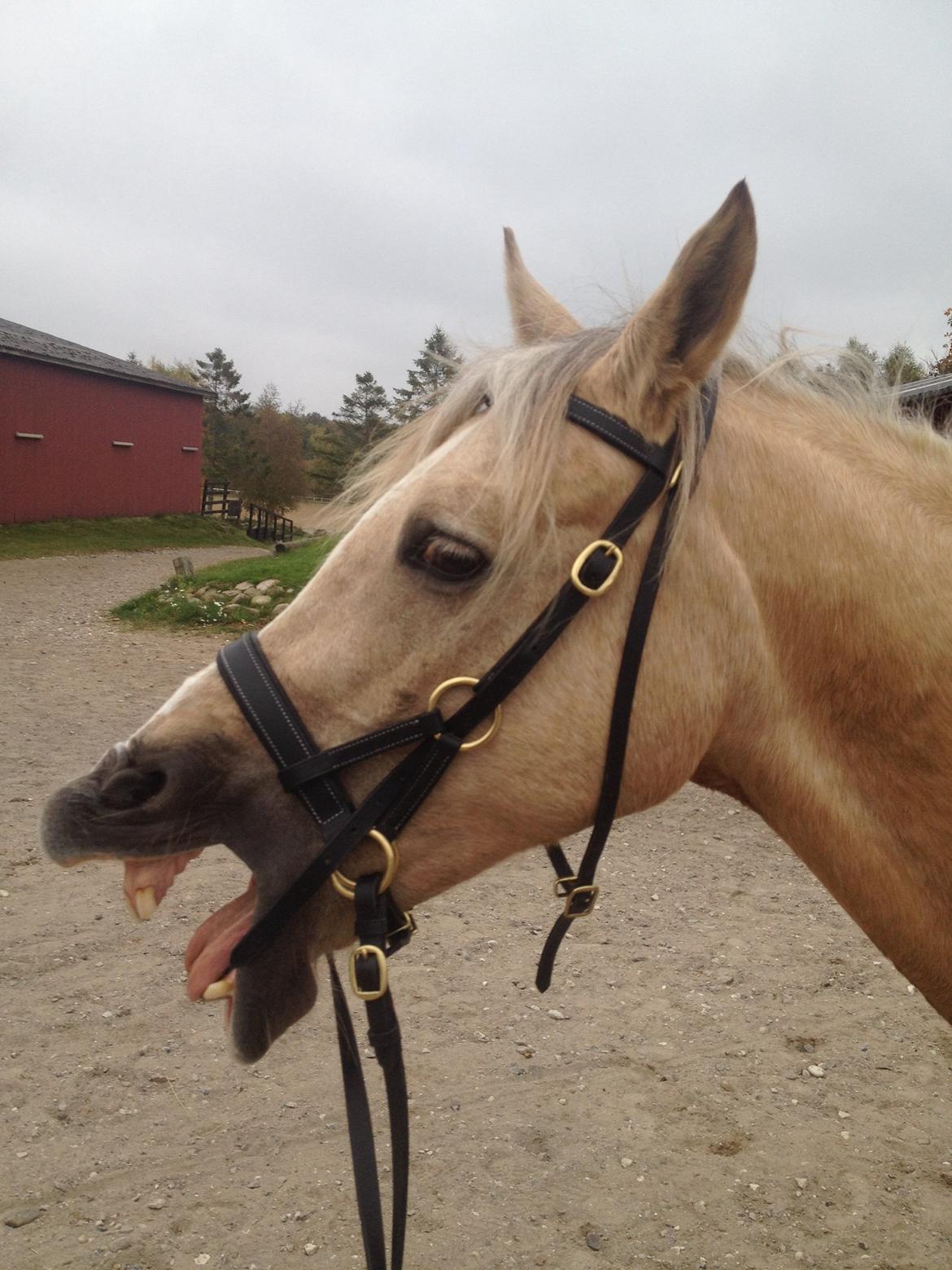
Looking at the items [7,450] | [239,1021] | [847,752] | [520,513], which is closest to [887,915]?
[847,752]

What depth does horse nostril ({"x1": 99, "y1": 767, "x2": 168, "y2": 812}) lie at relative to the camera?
154 centimetres

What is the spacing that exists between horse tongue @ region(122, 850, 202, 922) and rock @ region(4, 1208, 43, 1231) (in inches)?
74.5

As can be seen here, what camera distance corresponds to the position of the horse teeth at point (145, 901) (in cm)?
167

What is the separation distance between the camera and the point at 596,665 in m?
1.61

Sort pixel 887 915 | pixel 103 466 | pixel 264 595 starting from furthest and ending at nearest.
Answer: pixel 103 466, pixel 264 595, pixel 887 915

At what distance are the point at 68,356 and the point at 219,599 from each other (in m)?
18.7

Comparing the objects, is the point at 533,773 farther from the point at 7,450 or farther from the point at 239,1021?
the point at 7,450

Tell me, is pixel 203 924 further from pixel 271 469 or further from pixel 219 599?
pixel 271 469

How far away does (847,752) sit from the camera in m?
1.71

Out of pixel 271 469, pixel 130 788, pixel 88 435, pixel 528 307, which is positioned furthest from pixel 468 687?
pixel 271 469

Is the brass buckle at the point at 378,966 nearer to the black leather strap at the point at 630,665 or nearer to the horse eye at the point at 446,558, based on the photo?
the black leather strap at the point at 630,665

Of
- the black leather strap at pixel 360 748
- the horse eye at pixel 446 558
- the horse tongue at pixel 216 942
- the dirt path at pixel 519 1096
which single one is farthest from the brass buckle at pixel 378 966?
the dirt path at pixel 519 1096

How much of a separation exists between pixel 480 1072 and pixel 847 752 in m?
2.56

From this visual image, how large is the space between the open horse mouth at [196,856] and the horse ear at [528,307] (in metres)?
1.38
